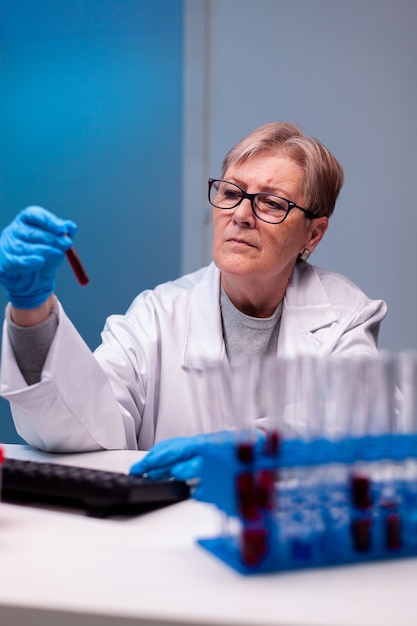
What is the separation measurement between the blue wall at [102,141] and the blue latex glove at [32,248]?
6.52ft

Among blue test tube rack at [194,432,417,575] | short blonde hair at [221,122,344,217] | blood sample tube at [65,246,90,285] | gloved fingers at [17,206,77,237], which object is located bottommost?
blue test tube rack at [194,432,417,575]

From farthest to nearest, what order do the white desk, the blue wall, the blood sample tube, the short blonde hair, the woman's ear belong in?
the blue wall < the woman's ear < the short blonde hair < the blood sample tube < the white desk

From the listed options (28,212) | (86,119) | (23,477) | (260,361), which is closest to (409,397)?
(260,361)

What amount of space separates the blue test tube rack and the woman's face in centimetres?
108

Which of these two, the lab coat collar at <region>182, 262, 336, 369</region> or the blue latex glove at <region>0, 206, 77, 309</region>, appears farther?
the lab coat collar at <region>182, 262, 336, 369</region>

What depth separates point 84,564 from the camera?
2.86ft

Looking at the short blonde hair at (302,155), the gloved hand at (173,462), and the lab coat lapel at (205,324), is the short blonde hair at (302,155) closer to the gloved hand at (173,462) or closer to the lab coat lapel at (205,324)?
the lab coat lapel at (205,324)

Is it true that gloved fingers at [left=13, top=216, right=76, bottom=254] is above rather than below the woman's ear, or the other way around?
above

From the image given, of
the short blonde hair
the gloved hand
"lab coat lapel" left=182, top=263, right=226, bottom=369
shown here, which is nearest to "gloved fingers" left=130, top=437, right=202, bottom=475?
the gloved hand

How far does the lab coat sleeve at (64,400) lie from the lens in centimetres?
150

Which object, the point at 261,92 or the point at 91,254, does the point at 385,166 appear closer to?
the point at 261,92

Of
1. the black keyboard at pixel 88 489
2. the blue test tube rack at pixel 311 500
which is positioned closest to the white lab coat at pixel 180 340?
the black keyboard at pixel 88 489

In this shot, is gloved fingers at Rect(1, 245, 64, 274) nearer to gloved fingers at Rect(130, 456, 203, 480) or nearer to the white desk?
gloved fingers at Rect(130, 456, 203, 480)

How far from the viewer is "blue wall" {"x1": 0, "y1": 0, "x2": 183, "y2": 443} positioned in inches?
136
